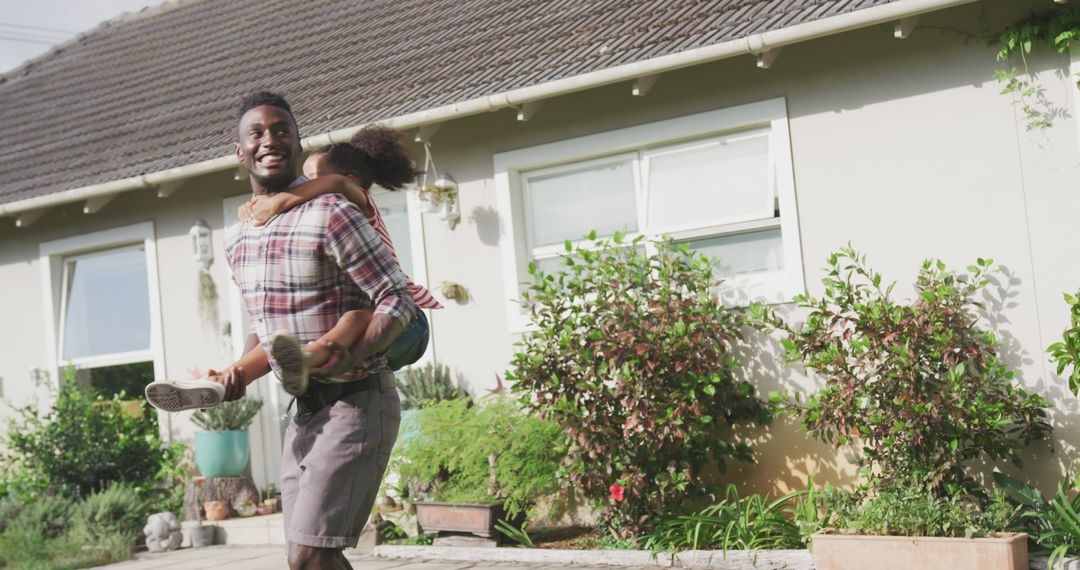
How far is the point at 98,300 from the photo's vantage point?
9.67 meters

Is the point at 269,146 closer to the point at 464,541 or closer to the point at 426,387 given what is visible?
the point at 464,541

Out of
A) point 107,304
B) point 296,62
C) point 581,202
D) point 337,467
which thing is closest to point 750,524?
point 581,202

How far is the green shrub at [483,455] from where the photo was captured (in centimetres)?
634

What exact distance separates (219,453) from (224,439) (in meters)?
0.11

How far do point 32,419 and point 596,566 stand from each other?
5333 mm

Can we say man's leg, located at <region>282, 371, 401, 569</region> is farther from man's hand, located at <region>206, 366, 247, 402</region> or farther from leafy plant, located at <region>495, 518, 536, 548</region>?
leafy plant, located at <region>495, 518, 536, 548</region>

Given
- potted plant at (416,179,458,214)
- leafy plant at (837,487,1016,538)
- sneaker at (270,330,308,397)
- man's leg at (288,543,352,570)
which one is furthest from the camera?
potted plant at (416,179,458,214)

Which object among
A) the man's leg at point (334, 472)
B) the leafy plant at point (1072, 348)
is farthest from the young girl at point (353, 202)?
the leafy plant at point (1072, 348)

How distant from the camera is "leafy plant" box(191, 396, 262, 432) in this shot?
828cm

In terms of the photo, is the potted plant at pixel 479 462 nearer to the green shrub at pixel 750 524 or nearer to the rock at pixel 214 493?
the green shrub at pixel 750 524

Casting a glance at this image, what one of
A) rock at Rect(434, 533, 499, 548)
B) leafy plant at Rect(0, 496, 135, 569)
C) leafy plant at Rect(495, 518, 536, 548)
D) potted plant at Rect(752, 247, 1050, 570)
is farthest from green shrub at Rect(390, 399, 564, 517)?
leafy plant at Rect(0, 496, 135, 569)

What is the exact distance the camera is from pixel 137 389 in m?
9.81

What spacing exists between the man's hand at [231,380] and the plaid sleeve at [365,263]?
401mm

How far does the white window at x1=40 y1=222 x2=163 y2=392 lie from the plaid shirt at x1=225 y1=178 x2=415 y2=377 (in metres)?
6.66
